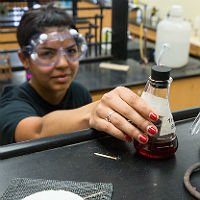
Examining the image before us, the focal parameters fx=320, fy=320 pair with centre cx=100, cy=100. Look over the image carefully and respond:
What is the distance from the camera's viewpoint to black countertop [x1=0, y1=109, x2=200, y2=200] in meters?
0.44

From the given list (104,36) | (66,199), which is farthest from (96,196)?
(104,36)

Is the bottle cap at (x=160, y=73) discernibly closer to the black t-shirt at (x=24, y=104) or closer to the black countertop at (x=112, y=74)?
the black t-shirt at (x=24, y=104)

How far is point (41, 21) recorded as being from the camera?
3.84ft

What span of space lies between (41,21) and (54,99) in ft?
0.95

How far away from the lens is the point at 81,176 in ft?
1.53

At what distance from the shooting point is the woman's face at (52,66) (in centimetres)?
116

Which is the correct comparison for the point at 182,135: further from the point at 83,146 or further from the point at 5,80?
the point at 5,80

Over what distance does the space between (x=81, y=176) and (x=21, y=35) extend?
2.99ft

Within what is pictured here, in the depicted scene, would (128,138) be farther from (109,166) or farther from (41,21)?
(41,21)

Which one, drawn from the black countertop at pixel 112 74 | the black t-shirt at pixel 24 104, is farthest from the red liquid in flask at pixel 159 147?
the black countertop at pixel 112 74

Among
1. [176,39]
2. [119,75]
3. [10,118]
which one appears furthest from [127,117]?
[176,39]

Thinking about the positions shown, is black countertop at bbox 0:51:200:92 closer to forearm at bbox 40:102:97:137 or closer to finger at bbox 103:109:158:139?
forearm at bbox 40:102:97:137

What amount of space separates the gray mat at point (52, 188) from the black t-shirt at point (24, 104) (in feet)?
1.19

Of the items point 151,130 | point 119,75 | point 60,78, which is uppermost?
point 151,130
